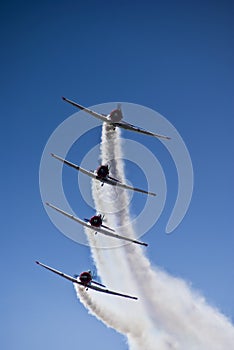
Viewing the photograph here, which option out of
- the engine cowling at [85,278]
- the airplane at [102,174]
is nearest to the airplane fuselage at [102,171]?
the airplane at [102,174]

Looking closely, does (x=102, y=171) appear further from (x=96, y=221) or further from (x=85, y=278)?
(x=85, y=278)

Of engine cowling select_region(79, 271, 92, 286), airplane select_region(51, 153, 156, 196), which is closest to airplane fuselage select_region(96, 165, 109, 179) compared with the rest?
airplane select_region(51, 153, 156, 196)

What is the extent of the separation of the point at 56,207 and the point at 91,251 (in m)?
10.5

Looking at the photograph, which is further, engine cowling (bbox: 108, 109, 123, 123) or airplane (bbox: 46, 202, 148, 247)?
airplane (bbox: 46, 202, 148, 247)

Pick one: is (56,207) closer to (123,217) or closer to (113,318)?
(123,217)

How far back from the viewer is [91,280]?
479ft

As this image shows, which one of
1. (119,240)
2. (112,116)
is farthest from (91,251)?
(112,116)

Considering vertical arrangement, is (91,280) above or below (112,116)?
below

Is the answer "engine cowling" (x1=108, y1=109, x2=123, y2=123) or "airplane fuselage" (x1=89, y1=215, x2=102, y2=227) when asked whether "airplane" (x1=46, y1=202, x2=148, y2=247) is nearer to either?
"airplane fuselage" (x1=89, y1=215, x2=102, y2=227)

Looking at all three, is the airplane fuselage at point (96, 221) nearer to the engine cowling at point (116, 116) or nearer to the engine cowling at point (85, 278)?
the engine cowling at point (85, 278)

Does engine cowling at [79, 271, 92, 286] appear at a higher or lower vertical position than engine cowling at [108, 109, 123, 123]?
lower

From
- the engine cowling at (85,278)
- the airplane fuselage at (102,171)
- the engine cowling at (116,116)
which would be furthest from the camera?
the engine cowling at (85,278)

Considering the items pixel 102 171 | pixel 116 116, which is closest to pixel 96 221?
pixel 102 171

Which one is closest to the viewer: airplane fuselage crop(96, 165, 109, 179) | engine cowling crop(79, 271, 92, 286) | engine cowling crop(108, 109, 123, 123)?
engine cowling crop(108, 109, 123, 123)
